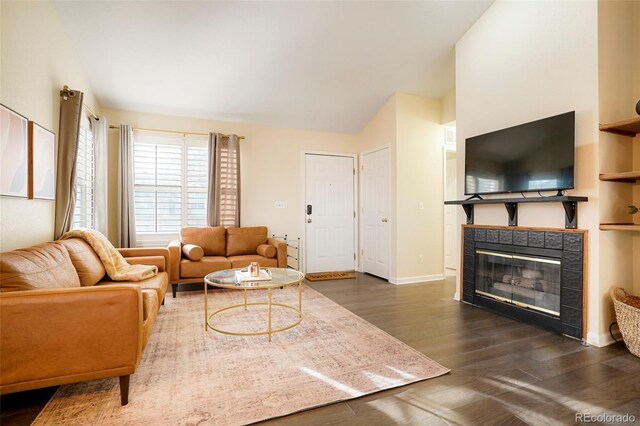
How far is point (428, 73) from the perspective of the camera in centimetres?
429

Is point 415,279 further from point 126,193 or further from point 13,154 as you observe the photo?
point 13,154

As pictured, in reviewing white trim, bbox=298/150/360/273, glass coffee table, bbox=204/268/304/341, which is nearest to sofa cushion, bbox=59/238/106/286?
glass coffee table, bbox=204/268/304/341

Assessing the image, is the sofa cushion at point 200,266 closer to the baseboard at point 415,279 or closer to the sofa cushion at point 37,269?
the sofa cushion at point 37,269

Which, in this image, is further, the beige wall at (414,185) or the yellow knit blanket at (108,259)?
the beige wall at (414,185)

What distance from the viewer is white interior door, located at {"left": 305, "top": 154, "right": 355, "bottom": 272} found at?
5.43 m

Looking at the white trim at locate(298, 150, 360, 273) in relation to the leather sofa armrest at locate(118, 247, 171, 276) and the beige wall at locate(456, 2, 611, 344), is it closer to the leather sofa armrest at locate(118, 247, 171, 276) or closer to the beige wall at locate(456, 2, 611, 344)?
the beige wall at locate(456, 2, 611, 344)

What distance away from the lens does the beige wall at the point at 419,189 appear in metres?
4.62

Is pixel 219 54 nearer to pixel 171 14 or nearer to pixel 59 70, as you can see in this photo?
pixel 171 14

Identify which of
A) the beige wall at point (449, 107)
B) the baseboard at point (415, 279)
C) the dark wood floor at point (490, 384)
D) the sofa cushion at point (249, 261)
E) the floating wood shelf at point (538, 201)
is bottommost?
the dark wood floor at point (490, 384)

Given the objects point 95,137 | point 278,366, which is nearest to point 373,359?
point 278,366

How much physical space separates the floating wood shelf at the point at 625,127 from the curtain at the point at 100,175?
17.0 feet

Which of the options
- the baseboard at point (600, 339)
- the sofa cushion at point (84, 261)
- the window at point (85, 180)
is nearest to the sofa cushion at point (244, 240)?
the window at point (85, 180)

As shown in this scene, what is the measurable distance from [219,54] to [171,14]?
0.65m

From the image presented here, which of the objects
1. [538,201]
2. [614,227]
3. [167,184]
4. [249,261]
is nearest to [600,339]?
[614,227]
